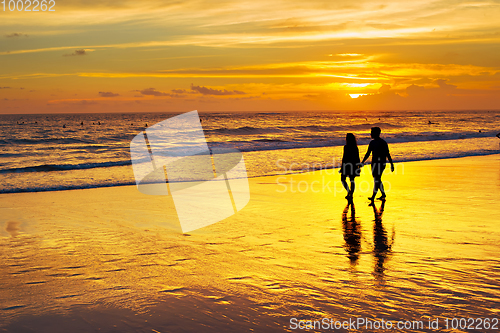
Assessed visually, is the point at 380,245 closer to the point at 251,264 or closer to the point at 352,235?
the point at 352,235

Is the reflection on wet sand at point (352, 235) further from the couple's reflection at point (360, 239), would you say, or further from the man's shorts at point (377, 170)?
the man's shorts at point (377, 170)

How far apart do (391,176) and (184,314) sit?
39.4 feet

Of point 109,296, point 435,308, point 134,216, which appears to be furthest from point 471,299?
point 134,216

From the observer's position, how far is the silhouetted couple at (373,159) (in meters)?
9.98

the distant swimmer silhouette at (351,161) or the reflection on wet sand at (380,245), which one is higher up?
the distant swimmer silhouette at (351,161)

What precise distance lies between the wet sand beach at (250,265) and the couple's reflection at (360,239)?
28 millimetres

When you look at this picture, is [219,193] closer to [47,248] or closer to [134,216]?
[134,216]

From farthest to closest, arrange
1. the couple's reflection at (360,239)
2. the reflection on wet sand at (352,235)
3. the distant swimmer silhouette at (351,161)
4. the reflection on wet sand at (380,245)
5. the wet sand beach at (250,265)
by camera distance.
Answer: the distant swimmer silhouette at (351,161)
the reflection on wet sand at (352,235)
the couple's reflection at (360,239)
the reflection on wet sand at (380,245)
the wet sand beach at (250,265)

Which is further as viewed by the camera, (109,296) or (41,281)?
(41,281)

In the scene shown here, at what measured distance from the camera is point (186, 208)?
977 centimetres

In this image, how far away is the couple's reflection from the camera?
224 inches

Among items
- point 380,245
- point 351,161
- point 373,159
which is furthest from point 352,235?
point 351,161

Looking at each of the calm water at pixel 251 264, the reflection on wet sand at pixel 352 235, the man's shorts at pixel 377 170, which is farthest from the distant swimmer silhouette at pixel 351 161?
the reflection on wet sand at pixel 352 235

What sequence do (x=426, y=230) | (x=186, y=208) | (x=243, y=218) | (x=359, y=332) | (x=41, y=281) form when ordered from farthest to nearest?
(x=186, y=208), (x=243, y=218), (x=426, y=230), (x=41, y=281), (x=359, y=332)
